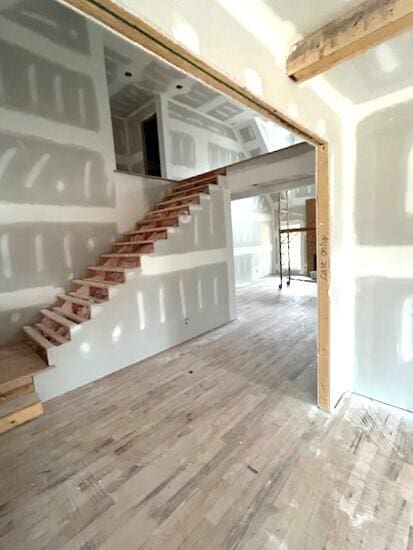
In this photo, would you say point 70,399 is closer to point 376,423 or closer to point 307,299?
point 376,423

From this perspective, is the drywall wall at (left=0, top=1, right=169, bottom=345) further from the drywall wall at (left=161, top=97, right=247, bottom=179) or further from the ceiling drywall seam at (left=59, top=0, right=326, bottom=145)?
the ceiling drywall seam at (left=59, top=0, right=326, bottom=145)

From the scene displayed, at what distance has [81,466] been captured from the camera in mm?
1641

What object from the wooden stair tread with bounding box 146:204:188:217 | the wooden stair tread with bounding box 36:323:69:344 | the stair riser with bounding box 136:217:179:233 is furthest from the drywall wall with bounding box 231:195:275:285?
the wooden stair tread with bounding box 36:323:69:344

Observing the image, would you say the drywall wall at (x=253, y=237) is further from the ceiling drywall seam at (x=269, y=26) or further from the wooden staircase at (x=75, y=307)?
the ceiling drywall seam at (x=269, y=26)

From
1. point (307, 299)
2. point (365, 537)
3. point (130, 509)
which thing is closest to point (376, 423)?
point (365, 537)

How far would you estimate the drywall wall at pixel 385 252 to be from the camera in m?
1.81

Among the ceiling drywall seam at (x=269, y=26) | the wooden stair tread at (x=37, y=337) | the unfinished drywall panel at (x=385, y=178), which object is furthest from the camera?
the wooden stair tread at (x=37, y=337)

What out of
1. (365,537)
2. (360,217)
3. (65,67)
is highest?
(65,67)

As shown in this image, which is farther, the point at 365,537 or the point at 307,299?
the point at 307,299

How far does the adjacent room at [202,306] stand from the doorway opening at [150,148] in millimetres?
1817

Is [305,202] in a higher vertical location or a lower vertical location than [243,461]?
higher

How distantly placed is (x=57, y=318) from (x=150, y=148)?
5.08 meters

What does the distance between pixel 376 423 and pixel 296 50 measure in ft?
7.49

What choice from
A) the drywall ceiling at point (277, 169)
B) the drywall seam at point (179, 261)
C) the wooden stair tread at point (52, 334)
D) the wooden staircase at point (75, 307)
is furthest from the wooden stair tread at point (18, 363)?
the drywall ceiling at point (277, 169)
